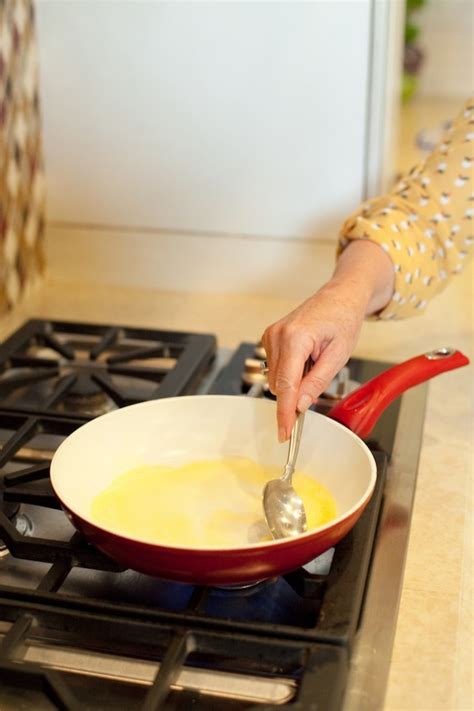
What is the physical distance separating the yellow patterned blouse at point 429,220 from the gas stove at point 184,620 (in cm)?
18

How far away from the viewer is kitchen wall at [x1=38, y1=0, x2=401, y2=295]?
1.17 meters

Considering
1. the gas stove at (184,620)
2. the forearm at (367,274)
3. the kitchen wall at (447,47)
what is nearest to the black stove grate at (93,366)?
the gas stove at (184,620)

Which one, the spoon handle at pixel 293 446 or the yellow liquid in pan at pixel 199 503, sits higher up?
the spoon handle at pixel 293 446

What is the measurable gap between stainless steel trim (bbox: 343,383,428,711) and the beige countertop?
0.04ft

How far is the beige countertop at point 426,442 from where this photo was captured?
25.1 inches

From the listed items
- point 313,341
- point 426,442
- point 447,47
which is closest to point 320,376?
point 313,341

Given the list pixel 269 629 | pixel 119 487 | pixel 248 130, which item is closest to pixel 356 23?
pixel 248 130

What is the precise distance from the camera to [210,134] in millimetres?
1237

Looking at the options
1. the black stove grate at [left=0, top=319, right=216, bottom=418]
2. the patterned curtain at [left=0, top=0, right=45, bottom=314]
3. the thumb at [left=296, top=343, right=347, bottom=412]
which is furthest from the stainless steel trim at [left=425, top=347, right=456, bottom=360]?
the patterned curtain at [left=0, top=0, right=45, bottom=314]

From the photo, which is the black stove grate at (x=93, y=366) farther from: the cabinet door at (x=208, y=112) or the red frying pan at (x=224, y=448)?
the cabinet door at (x=208, y=112)

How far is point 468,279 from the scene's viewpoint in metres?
1.35

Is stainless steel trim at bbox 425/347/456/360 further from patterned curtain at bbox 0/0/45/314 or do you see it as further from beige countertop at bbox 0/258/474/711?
patterned curtain at bbox 0/0/45/314

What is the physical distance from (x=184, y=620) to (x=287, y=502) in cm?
13

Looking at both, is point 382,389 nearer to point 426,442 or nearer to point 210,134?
point 426,442
